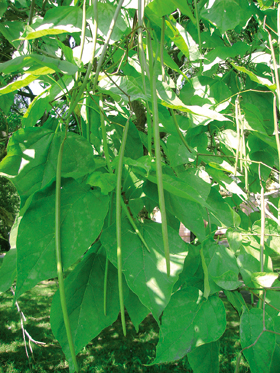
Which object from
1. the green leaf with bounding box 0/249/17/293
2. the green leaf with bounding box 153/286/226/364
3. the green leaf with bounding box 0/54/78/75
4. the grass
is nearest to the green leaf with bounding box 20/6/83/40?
the green leaf with bounding box 0/54/78/75

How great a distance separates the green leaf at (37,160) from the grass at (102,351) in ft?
5.30

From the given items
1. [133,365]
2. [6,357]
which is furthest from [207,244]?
[6,357]

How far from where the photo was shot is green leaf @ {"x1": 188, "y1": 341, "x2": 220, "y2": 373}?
530mm

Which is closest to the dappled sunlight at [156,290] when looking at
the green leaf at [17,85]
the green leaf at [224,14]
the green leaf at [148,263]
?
the green leaf at [148,263]

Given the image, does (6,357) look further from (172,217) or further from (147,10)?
(147,10)

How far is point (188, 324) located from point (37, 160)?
0.38m

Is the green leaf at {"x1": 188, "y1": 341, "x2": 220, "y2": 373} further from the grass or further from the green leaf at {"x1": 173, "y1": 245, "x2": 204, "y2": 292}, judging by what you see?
the grass

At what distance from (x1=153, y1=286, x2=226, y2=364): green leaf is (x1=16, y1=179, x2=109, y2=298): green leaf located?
0.69 feet

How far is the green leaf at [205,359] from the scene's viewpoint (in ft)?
1.74

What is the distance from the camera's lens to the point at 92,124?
64 centimetres

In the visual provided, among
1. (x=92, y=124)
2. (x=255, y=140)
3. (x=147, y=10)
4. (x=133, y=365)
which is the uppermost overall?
(x=147, y=10)

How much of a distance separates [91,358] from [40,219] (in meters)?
2.36

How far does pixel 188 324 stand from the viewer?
0.49 meters

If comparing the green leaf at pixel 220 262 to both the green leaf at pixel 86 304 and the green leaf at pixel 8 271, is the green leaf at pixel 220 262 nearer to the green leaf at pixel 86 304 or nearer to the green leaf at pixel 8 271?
the green leaf at pixel 86 304
